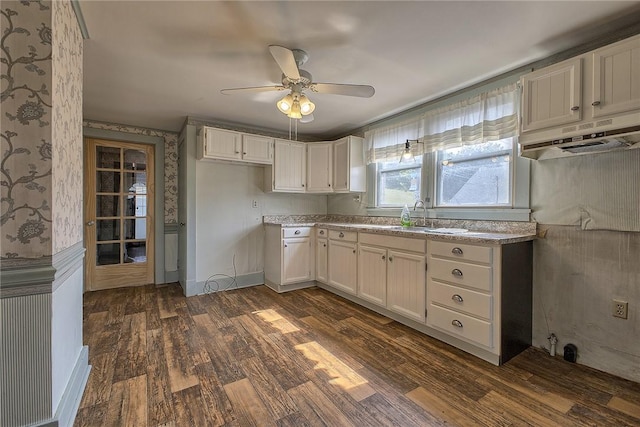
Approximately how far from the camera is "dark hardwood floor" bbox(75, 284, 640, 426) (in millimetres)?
1524

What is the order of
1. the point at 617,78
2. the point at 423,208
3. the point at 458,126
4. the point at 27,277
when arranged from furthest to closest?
1. the point at 423,208
2. the point at 458,126
3. the point at 617,78
4. the point at 27,277

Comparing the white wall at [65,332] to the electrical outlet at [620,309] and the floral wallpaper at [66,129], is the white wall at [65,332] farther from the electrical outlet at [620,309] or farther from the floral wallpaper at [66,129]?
the electrical outlet at [620,309]

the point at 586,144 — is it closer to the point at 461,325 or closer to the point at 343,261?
the point at 461,325

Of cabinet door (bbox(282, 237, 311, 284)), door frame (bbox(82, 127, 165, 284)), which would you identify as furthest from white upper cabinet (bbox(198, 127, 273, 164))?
cabinet door (bbox(282, 237, 311, 284))

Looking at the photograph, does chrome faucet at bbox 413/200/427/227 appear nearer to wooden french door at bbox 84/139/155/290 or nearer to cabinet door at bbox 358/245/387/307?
cabinet door at bbox 358/245/387/307

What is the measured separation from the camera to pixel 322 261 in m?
3.72

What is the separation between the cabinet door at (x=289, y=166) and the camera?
3.90 metres

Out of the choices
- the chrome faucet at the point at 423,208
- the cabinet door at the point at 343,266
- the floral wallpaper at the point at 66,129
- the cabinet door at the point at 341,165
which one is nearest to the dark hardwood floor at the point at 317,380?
the cabinet door at the point at 343,266

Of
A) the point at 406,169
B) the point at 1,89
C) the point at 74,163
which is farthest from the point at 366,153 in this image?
the point at 1,89

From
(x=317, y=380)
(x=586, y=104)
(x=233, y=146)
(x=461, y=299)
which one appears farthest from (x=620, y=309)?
(x=233, y=146)

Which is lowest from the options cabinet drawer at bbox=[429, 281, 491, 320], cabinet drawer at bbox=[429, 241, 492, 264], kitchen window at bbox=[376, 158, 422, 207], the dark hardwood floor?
the dark hardwood floor

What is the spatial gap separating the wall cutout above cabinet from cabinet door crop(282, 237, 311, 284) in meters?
2.57

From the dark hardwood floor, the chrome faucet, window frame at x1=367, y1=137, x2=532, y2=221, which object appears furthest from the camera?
the chrome faucet

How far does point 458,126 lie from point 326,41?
156cm
